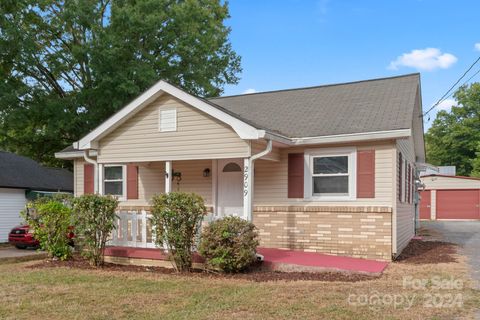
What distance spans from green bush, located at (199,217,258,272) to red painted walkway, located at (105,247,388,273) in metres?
0.57

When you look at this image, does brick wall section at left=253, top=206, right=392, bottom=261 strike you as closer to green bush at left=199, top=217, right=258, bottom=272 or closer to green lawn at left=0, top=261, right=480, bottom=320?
green lawn at left=0, top=261, right=480, bottom=320

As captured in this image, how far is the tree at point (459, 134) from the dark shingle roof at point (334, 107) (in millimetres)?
33946

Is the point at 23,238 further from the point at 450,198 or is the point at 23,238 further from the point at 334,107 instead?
the point at 450,198

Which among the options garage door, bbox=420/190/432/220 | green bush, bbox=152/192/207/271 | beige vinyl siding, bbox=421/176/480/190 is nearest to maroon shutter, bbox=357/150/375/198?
green bush, bbox=152/192/207/271

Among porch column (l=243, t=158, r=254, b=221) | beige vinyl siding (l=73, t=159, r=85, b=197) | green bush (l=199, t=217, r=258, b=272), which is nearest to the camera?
green bush (l=199, t=217, r=258, b=272)

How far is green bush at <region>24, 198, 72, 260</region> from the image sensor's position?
31.6ft

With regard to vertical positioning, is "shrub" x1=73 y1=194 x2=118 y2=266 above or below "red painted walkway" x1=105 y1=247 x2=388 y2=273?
above

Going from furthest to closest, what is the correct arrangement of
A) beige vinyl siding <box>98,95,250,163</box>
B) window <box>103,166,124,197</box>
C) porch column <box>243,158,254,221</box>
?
window <box>103,166,124,197</box> < beige vinyl siding <box>98,95,250,163</box> < porch column <box>243,158,254,221</box>

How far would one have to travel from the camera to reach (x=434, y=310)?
552 cm

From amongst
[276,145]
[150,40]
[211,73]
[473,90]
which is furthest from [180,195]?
[473,90]

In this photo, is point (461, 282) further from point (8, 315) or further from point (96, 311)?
point (8, 315)

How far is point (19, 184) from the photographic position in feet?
62.2

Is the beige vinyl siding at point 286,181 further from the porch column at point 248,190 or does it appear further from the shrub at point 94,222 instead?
the shrub at point 94,222

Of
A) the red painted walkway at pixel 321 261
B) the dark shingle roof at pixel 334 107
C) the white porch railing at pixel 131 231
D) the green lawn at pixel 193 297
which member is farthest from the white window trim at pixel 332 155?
the white porch railing at pixel 131 231
